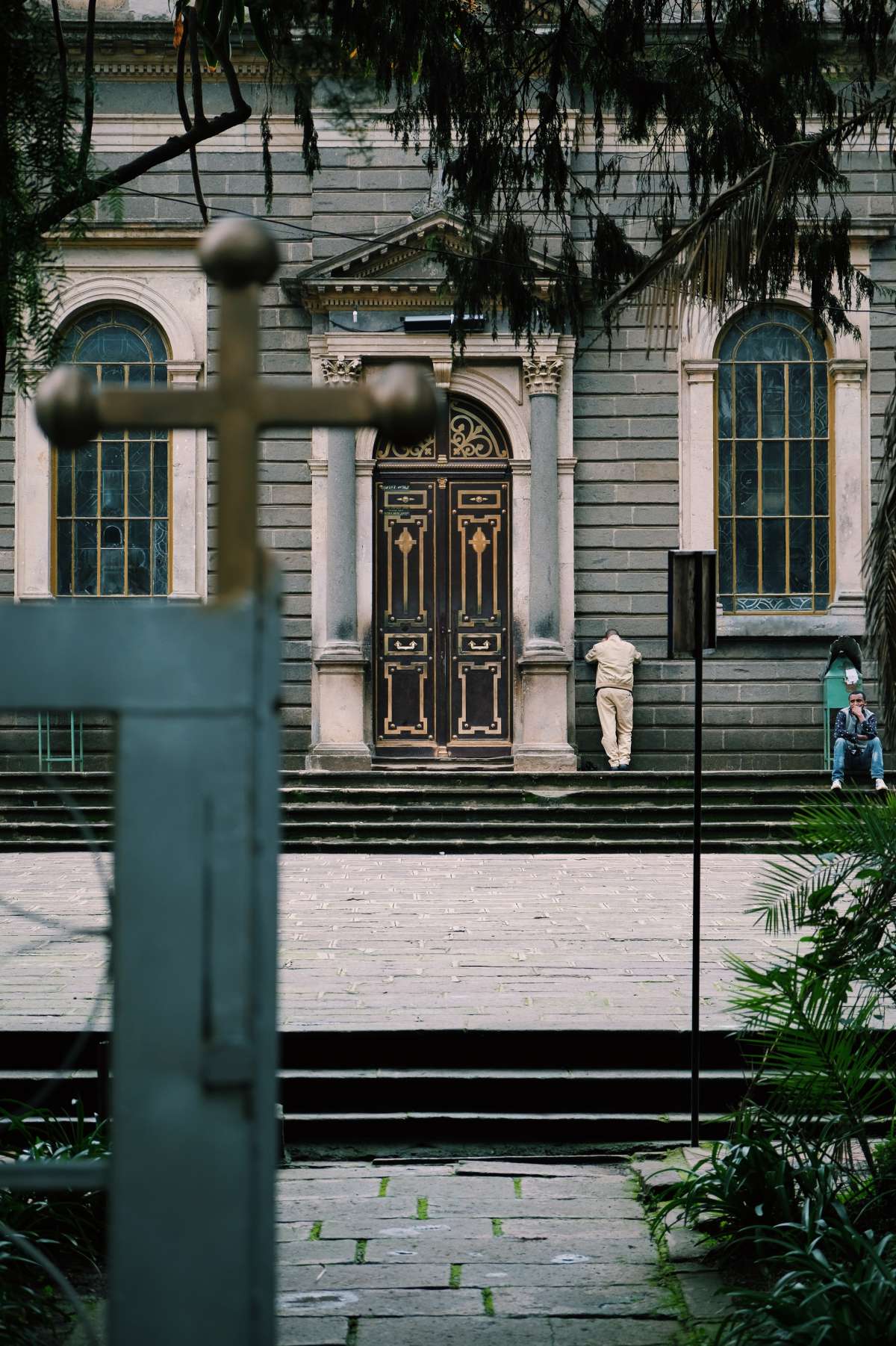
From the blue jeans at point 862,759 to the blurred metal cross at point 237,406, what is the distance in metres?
14.0

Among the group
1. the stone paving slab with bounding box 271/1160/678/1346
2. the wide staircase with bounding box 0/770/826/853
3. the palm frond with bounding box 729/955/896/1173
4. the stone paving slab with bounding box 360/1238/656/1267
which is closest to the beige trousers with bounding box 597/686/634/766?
the wide staircase with bounding box 0/770/826/853

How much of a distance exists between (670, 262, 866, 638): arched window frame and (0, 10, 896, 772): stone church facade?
0.10ft

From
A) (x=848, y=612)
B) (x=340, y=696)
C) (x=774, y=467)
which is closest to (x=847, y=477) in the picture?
(x=774, y=467)

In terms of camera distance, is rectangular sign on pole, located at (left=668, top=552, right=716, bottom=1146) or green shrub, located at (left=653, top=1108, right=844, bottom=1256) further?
rectangular sign on pole, located at (left=668, top=552, right=716, bottom=1146)

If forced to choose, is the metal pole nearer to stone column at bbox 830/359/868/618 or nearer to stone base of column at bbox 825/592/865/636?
stone base of column at bbox 825/592/865/636

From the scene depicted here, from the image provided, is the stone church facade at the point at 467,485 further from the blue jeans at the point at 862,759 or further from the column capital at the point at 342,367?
the blue jeans at the point at 862,759

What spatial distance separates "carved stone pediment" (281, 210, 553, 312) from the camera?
54.6 ft

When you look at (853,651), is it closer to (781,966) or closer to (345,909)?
(345,909)

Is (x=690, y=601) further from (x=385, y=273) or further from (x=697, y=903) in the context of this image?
(x=385, y=273)

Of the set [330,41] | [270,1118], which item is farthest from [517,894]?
[270,1118]

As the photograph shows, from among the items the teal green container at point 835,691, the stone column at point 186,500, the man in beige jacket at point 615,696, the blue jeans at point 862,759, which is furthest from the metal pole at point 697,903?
the stone column at point 186,500

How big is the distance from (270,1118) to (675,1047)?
5317 mm

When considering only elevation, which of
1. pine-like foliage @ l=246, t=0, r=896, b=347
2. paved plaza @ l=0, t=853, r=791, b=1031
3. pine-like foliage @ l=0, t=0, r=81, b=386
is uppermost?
pine-like foliage @ l=246, t=0, r=896, b=347

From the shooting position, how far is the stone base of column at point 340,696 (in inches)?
659
